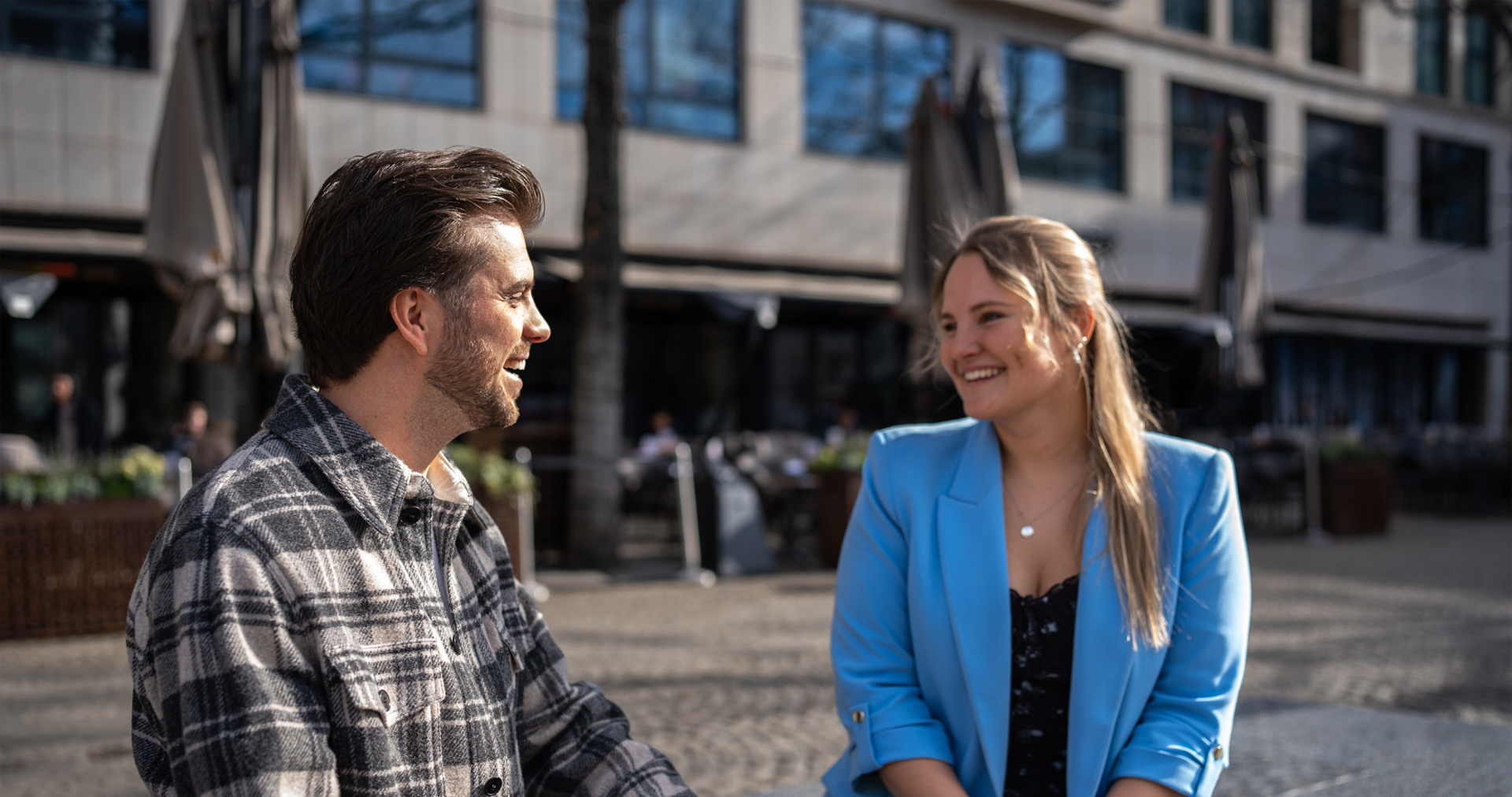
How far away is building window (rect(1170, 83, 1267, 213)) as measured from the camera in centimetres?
2192

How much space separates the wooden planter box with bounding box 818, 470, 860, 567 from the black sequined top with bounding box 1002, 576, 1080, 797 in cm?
764

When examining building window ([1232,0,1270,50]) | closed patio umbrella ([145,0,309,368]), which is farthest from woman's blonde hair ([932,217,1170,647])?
building window ([1232,0,1270,50])

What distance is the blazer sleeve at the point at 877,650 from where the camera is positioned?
196 cm

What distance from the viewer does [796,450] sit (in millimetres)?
14000

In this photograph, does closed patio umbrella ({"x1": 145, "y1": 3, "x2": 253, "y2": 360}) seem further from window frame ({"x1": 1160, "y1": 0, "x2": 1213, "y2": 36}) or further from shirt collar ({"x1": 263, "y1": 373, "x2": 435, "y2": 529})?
window frame ({"x1": 1160, "y1": 0, "x2": 1213, "y2": 36})

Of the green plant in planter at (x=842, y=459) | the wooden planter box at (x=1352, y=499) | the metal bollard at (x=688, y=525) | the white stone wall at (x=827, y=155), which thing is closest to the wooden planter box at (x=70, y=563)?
the metal bollard at (x=688, y=525)

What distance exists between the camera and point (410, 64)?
48.5ft

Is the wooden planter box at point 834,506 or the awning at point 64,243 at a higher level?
the awning at point 64,243

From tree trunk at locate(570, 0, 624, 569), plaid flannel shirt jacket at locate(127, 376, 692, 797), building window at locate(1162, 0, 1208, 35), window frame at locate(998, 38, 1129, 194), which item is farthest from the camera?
building window at locate(1162, 0, 1208, 35)

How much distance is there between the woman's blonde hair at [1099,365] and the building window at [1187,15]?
875 inches

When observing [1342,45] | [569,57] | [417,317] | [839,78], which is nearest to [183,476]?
[417,317]

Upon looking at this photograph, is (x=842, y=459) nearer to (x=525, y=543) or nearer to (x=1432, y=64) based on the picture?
(x=525, y=543)

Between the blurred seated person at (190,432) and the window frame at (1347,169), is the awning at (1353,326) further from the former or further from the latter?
the blurred seated person at (190,432)

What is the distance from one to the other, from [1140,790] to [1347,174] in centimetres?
2654
